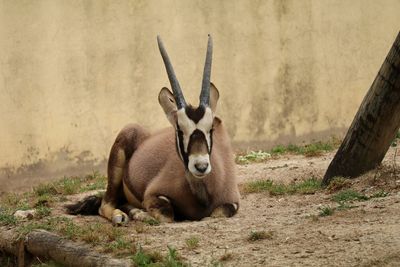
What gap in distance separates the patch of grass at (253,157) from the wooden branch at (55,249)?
4.66 metres

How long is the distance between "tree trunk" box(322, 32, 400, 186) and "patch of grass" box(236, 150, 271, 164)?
10.4ft

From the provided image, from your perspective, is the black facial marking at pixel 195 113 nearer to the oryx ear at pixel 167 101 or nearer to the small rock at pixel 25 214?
the oryx ear at pixel 167 101

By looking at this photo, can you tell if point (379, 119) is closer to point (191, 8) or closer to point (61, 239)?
point (61, 239)

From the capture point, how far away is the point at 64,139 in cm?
1358

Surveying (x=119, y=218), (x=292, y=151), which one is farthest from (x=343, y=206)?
(x=292, y=151)

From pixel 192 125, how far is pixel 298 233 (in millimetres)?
1741

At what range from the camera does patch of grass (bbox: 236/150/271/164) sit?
13.1 metres

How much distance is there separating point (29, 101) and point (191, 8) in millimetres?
2791

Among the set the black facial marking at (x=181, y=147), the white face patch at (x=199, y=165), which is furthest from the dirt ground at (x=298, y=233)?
the black facial marking at (x=181, y=147)

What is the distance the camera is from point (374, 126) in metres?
9.35

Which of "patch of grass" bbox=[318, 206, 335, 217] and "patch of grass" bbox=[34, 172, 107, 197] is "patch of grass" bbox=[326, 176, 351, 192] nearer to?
"patch of grass" bbox=[318, 206, 335, 217]

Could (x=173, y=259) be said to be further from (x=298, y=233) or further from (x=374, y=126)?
(x=374, y=126)

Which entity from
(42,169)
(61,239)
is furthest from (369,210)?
(42,169)

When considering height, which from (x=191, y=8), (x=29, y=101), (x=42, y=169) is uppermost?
(x=191, y=8)
